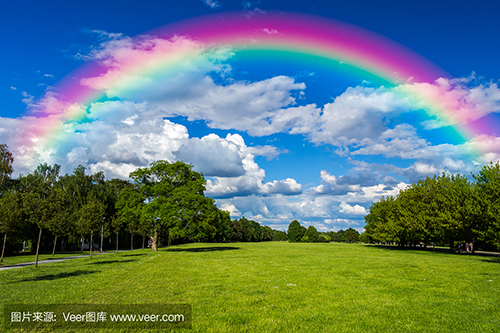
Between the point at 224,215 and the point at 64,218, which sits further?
the point at 224,215

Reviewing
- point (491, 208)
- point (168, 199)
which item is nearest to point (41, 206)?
point (168, 199)

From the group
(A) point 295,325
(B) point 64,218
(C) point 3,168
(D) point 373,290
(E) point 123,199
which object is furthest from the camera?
(E) point 123,199

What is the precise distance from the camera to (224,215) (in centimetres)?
Result: 5350

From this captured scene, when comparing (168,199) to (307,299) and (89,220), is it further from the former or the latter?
(307,299)

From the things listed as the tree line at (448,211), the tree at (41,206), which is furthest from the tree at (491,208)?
the tree at (41,206)

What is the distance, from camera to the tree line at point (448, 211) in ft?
134

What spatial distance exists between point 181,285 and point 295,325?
9266 millimetres

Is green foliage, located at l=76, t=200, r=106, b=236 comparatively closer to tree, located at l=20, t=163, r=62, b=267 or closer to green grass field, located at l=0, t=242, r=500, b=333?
tree, located at l=20, t=163, r=62, b=267

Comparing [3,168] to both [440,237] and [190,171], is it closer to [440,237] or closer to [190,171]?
[190,171]

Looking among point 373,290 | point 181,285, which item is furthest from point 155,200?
point 373,290

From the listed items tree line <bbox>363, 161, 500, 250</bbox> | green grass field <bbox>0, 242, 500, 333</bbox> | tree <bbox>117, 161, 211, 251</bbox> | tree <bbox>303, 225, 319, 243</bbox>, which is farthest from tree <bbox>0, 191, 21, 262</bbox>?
tree <bbox>303, 225, 319, 243</bbox>

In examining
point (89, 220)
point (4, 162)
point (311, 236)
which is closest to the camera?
point (89, 220)

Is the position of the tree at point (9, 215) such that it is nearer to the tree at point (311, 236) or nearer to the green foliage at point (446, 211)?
the green foliage at point (446, 211)

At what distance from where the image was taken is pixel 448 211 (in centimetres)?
4844
